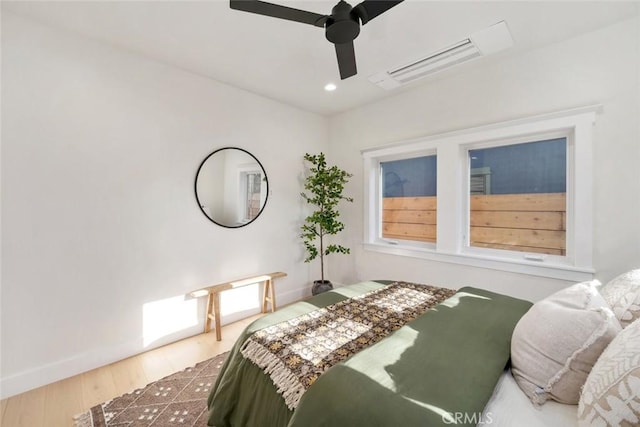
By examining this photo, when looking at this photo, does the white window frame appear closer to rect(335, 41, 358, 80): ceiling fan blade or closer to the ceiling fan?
rect(335, 41, 358, 80): ceiling fan blade

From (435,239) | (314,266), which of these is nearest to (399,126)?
(435,239)

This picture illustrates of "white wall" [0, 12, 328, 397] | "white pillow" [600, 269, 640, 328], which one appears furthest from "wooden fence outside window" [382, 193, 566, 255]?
"white wall" [0, 12, 328, 397]

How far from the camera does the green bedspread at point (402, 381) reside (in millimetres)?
850

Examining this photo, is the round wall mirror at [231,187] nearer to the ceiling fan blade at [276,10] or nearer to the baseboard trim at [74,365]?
the baseboard trim at [74,365]

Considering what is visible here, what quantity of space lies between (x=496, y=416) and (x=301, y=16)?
1.90 metres

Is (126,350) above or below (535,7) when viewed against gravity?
below

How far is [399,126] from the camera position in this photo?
316 cm

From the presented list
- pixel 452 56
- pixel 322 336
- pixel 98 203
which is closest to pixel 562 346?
pixel 322 336

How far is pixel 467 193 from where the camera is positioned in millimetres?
2785

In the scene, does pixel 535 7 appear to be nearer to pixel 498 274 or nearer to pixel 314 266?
pixel 498 274

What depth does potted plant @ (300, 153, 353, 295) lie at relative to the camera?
344 centimetres

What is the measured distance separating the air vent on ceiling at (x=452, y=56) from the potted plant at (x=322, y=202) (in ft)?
3.89

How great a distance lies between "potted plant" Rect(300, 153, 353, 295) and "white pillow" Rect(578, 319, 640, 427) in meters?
2.75

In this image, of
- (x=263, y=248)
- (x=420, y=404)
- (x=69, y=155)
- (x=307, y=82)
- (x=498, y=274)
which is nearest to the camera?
(x=420, y=404)
